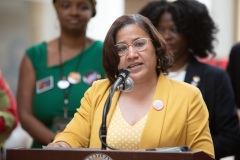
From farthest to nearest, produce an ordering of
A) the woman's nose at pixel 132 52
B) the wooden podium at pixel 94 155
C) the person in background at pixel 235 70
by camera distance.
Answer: the person in background at pixel 235 70
the woman's nose at pixel 132 52
the wooden podium at pixel 94 155

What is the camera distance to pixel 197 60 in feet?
18.0

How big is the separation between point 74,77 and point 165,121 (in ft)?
5.75

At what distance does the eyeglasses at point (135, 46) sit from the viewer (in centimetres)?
398

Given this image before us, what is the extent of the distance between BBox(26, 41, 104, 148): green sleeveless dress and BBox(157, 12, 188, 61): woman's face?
56cm

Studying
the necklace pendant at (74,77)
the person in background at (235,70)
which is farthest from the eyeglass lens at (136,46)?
the person in background at (235,70)

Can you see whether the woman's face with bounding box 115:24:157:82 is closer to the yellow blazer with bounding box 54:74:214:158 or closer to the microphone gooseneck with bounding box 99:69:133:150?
the yellow blazer with bounding box 54:74:214:158

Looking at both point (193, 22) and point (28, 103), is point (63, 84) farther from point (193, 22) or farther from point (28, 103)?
point (193, 22)

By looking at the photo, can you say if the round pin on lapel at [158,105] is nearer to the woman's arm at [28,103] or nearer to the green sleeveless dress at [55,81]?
the green sleeveless dress at [55,81]

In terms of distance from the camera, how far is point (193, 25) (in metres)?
5.53

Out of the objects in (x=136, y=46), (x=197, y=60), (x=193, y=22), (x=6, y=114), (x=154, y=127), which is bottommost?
(x=6, y=114)

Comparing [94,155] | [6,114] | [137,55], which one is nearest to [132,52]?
[137,55]

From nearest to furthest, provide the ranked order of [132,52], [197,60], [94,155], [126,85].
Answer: [94,155] < [126,85] < [132,52] < [197,60]

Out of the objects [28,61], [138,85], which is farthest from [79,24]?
[138,85]

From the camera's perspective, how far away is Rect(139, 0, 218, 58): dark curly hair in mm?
5480
